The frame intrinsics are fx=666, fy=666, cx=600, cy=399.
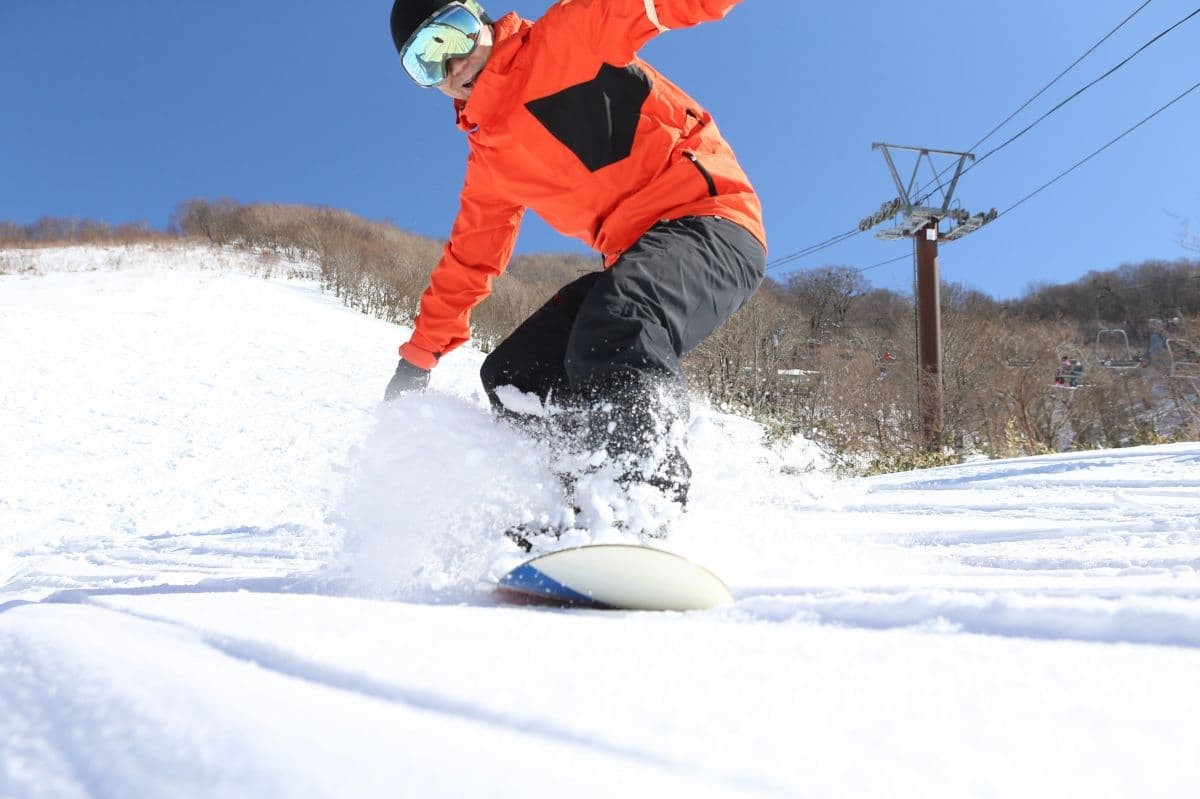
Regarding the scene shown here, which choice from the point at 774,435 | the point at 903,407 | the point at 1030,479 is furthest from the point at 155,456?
the point at 903,407

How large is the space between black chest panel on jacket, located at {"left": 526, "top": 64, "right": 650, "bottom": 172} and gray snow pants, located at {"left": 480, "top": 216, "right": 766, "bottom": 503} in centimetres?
22

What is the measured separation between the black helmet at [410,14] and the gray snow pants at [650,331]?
0.74 m

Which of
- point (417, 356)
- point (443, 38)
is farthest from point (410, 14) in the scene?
point (417, 356)

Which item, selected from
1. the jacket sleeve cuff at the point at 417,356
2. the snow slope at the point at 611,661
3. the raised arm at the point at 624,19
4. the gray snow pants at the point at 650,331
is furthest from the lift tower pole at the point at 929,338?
the raised arm at the point at 624,19

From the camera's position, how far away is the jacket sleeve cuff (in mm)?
2000

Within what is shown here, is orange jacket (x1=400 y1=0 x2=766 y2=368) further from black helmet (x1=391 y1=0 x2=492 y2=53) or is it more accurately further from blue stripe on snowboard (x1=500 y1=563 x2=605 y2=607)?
blue stripe on snowboard (x1=500 y1=563 x2=605 y2=607)

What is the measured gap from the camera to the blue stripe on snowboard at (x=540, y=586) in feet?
3.12

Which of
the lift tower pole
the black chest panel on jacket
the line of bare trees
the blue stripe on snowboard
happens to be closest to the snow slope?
the blue stripe on snowboard

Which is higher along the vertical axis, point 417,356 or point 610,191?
point 610,191

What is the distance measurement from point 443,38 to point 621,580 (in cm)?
130

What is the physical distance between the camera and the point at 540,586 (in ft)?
3.20

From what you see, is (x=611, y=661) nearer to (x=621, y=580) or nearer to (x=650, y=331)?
(x=621, y=580)

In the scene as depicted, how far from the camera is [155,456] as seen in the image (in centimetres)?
413

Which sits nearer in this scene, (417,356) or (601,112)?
(601,112)
